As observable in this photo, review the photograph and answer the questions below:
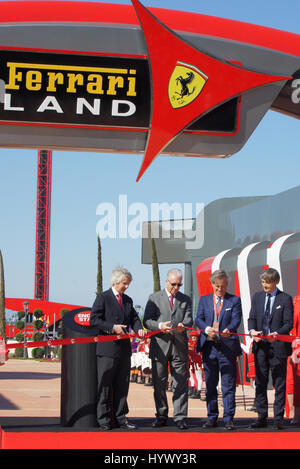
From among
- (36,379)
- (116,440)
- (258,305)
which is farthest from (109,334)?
(36,379)

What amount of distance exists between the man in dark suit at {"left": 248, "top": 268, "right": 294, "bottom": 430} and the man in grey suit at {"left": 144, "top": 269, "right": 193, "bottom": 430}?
76 cm

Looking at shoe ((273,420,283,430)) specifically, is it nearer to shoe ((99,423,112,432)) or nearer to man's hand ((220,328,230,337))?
man's hand ((220,328,230,337))

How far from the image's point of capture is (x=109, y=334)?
743cm

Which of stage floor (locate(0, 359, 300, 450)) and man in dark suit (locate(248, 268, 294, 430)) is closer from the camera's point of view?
stage floor (locate(0, 359, 300, 450))

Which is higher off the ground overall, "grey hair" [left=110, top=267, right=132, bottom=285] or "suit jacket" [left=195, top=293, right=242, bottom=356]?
"grey hair" [left=110, top=267, right=132, bottom=285]

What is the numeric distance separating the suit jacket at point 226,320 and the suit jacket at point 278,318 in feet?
0.81

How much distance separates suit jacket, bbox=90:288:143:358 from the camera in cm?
734

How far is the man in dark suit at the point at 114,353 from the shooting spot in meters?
7.29

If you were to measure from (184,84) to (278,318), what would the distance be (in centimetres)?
273

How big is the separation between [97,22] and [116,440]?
432 centimetres

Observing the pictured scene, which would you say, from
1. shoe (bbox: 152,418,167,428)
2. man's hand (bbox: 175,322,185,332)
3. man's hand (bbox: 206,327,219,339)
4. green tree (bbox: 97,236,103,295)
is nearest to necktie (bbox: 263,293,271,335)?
man's hand (bbox: 206,327,219,339)

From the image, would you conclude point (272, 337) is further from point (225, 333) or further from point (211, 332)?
point (211, 332)
